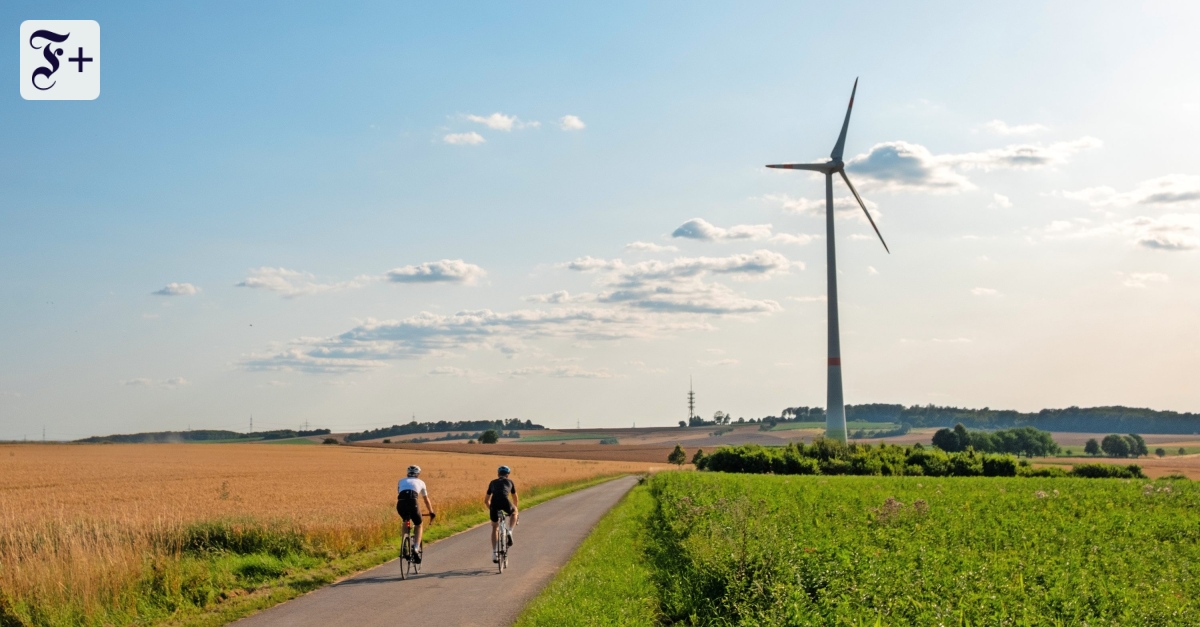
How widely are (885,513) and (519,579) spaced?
9.18m

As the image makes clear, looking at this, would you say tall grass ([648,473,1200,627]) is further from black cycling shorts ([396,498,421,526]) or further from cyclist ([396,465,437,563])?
black cycling shorts ([396,498,421,526])

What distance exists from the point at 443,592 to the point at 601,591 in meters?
3.58

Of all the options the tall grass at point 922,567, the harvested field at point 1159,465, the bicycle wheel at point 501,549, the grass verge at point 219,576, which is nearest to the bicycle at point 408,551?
the grass verge at point 219,576

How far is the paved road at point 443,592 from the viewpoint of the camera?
16641 mm

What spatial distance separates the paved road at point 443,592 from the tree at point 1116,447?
648 ft

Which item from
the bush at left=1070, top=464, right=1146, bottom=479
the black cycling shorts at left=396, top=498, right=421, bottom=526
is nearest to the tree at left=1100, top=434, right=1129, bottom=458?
the bush at left=1070, top=464, right=1146, bottom=479

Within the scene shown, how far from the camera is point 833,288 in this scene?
8106 centimetres

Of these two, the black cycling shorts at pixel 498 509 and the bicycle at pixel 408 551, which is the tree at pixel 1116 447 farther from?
the bicycle at pixel 408 551

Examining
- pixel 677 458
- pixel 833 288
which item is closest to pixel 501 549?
pixel 833 288

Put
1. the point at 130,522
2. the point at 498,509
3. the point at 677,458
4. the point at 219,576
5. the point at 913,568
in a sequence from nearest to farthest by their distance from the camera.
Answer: the point at 913,568, the point at 219,576, the point at 498,509, the point at 130,522, the point at 677,458

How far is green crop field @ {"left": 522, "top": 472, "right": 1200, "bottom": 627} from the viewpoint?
1005cm

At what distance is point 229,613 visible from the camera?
17312 millimetres

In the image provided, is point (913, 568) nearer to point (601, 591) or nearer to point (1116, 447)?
point (601, 591)

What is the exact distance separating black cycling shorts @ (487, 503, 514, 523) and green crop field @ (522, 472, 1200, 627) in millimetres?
2261
